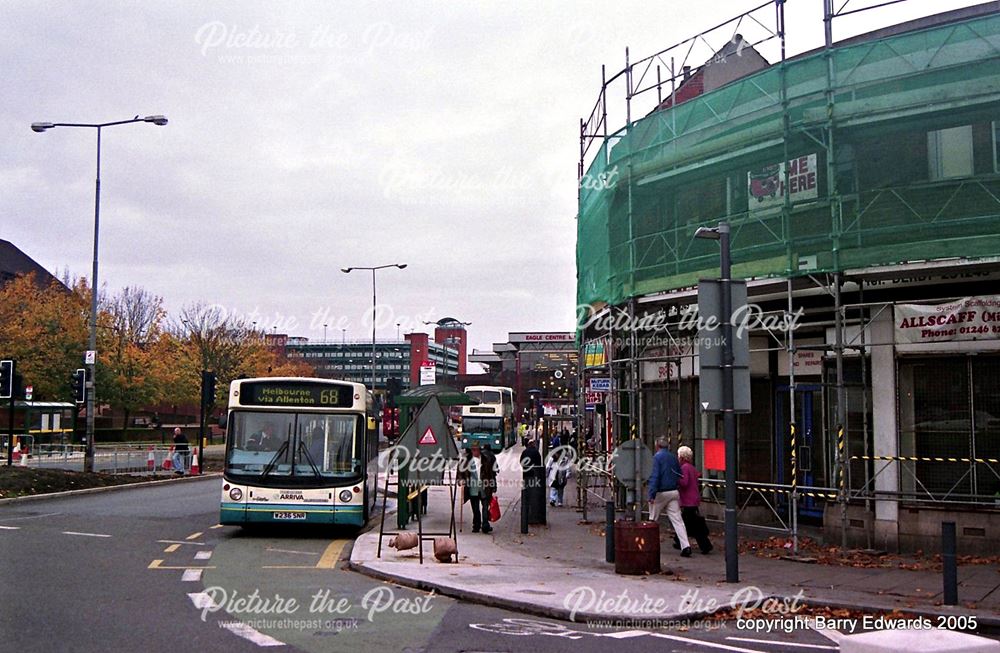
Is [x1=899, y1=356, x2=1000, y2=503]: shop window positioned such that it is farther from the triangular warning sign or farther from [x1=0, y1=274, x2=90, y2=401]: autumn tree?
[x1=0, y1=274, x2=90, y2=401]: autumn tree

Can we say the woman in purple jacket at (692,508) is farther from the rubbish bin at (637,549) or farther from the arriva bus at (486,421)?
the arriva bus at (486,421)

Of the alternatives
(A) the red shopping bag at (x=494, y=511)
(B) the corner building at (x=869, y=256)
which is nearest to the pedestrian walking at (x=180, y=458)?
(A) the red shopping bag at (x=494, y=511)

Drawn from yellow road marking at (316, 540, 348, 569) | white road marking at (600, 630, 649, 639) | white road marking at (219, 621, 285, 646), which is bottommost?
yellow road marking at (316, 540, 348, 569)

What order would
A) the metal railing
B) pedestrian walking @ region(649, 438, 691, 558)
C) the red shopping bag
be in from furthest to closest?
the metal railing < the red shopping bag < pedestrian walking @ region(649, 438, 691, 558)

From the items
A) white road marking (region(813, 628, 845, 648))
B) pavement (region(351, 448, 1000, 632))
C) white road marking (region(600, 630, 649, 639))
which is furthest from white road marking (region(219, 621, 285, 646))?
white road marking (region(813, 628, 845, 648))

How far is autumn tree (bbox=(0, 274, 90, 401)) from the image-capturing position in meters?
47.6

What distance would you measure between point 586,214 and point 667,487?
10.2 m

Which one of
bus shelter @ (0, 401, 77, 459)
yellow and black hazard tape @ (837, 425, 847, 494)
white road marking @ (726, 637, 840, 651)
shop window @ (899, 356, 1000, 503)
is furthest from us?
bus shelter @ (0, 401, 77, 459)

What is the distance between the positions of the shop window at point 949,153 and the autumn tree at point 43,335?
144ft

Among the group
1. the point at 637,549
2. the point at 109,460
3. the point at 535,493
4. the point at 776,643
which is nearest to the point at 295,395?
the point at 535,493

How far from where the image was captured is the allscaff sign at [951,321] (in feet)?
46.1

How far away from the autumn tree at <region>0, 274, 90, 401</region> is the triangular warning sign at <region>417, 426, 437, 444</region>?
3906cm

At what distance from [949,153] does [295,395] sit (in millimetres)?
11477

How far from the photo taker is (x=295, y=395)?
57.0 ft
